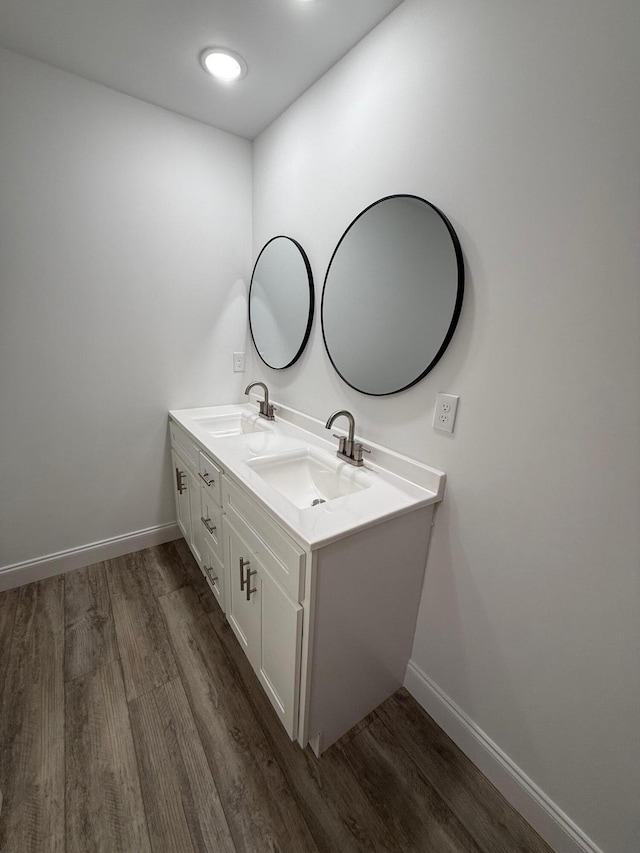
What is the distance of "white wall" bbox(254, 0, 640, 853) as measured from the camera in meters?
0.80

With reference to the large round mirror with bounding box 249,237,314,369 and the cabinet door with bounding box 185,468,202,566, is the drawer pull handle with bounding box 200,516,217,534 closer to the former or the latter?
the cabinet door with bounding box 185,468,202,566

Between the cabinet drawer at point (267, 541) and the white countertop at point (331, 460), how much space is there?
0.06m

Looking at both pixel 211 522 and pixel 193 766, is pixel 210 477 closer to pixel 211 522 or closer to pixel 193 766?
pixel 211 522

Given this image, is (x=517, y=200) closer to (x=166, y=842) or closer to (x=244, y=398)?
(x=244, y=398)

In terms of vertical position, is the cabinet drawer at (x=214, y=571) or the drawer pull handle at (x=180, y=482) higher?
the drawer pull handle at (x=180, y=482)

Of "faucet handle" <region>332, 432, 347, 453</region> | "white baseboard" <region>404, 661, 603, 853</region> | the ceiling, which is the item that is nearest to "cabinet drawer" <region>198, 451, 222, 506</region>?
"faucet handle" <region>332, 432, 347, 453</region>

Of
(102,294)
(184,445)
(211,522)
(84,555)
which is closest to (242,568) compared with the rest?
(211,522)

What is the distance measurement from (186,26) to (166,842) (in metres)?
2.65

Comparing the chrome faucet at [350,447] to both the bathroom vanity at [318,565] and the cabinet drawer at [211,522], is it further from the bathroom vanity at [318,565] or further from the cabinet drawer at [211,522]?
the cabinet drawer at [211,522]

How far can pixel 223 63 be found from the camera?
1443 millimetres

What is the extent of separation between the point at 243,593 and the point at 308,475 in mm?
535

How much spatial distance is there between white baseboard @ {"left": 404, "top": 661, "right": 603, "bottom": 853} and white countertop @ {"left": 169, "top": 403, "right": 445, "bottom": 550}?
77 cm

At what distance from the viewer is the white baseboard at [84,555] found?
1.83 m

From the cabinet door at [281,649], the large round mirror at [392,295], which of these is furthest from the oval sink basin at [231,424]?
the cabinet door at [281,649]
